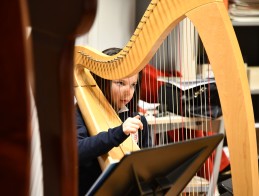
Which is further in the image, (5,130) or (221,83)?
(221,83)

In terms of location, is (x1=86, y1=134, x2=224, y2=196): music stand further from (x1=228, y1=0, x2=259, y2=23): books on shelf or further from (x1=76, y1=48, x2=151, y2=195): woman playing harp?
(x1=228, y1=0, x2=259, y2=23): books on shelf

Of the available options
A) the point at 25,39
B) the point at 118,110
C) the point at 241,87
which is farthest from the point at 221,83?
the point at 118,110

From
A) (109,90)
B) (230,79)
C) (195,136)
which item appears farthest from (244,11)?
(230,79)

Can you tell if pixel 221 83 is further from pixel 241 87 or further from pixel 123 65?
pixel 123 65

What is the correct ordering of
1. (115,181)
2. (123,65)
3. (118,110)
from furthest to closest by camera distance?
1. (118,110)
2. (123,65)
3. (115,181)

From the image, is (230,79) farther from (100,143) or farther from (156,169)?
(100,143)

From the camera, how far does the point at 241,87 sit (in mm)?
791

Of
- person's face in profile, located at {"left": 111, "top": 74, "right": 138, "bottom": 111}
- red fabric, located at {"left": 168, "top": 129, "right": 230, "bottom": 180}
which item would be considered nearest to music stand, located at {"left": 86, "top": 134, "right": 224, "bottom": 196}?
person's face in profile, located at {"left": 111, "top": 74, "right": 138, "bottom": 111}

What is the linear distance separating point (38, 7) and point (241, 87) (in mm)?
503

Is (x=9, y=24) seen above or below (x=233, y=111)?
above

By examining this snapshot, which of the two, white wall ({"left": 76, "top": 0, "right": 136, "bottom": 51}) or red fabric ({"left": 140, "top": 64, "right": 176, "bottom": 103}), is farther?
white wall ({"left": 76, "top": 0, "right": 136, "bottom": 51})

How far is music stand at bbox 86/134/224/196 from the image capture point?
712 mm

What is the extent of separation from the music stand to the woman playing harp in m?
0.45

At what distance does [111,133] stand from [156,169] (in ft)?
1.86
